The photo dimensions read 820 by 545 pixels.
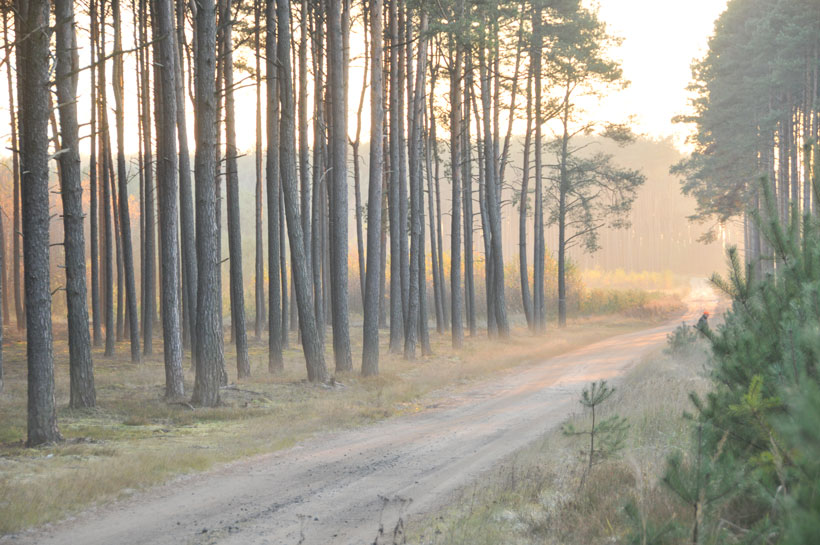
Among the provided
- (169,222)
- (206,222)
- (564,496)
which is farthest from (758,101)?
(564,496)

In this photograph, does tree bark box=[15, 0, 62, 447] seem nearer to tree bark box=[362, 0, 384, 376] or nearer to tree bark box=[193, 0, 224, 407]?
tree bark box=[193, 0, 224, 407]

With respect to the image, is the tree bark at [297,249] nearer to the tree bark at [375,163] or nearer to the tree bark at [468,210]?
the tree bark at [375,163]

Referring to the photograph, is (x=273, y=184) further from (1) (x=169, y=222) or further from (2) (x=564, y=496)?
(2) (x=564, y=496)

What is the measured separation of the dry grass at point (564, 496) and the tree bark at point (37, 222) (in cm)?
650

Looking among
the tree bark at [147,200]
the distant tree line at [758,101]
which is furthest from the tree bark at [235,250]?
the distant tree line at [758,101]

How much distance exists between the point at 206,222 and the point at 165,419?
4.04m

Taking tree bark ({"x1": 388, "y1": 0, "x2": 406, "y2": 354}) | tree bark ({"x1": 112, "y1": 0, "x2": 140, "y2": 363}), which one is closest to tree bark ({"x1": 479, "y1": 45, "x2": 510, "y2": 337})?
tree bark ({"x1": 388, "y1": 0, "x2": 406, "y2": 354})

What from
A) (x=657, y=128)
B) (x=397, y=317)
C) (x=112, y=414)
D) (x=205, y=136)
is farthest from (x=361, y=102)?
(x=657, y=128)

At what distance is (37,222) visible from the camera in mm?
10375

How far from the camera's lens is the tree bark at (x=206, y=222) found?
48.1ft

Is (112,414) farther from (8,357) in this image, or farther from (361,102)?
(361,102)

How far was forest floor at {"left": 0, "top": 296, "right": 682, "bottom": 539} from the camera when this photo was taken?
8.29 metres

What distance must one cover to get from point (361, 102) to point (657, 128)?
79.5 metres

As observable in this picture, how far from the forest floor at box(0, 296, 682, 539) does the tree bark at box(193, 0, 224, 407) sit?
0.68 meters
